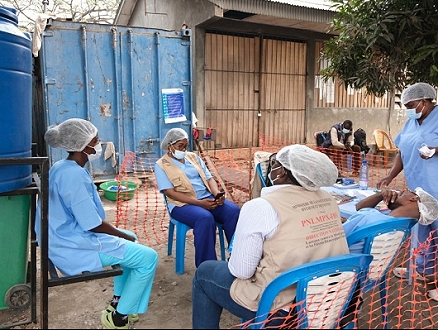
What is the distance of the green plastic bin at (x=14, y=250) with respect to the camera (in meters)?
2.37

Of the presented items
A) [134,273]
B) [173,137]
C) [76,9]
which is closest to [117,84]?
[173,137]

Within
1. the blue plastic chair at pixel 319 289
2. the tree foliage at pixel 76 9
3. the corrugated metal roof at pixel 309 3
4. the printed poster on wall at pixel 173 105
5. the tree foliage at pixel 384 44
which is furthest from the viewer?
the tree foliage at pixel 76 9

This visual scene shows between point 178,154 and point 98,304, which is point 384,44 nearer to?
point 178,154

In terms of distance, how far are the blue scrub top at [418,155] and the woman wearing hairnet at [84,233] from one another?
2251 mm

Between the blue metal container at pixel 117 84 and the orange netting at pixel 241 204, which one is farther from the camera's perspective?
the blue metal container at pixel 117 84

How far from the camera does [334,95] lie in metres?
9.69

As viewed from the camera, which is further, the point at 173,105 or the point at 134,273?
the point at 173,105

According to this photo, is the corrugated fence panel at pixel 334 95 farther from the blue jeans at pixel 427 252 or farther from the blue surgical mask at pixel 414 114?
the blue jeans at pixel 427 252

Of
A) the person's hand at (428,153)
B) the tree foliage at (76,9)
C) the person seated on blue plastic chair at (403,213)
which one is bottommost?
the person seated on blue plastic chair at (403,213)

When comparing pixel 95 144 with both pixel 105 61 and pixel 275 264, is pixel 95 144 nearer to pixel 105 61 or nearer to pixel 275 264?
pixel 275 264

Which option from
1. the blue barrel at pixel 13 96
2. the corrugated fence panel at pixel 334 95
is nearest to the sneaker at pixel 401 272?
the blue barrel at pixel 13 96

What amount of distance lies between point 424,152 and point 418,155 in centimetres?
19

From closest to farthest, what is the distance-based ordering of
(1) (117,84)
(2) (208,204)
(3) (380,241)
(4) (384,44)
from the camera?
1. (3) (380,241)
2. (2) (208,204)
3. (4) (384,44)
4. (1) (117,84)

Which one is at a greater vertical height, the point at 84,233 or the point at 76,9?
the point at 76,9
